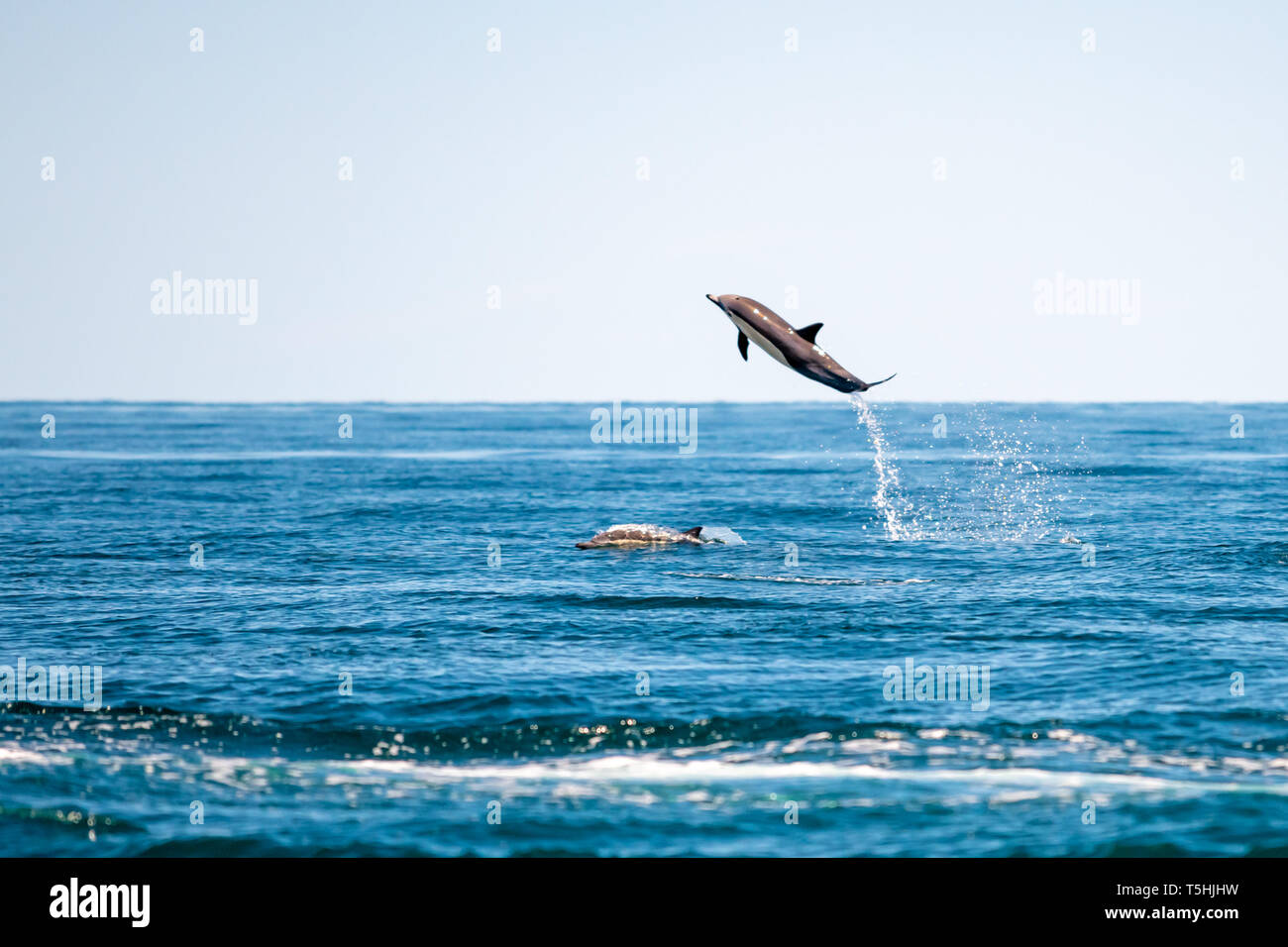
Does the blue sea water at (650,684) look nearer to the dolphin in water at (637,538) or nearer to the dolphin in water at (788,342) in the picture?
the dolphin in water at (637,538)

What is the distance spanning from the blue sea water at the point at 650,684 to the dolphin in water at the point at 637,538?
2.67 feet

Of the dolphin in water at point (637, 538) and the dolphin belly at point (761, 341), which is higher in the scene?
the dolphin belly at point (761, 341)

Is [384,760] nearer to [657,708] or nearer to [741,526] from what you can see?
[657,708]

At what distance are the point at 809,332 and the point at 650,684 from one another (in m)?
6.92

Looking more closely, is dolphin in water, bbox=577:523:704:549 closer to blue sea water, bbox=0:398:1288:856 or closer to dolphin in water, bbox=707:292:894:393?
blue sea water, bbox=0:398:1288:856

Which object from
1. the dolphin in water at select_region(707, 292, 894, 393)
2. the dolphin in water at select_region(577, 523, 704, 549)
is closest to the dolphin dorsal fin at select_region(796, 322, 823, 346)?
the dolphin in water at select_region(707, 292, 894, 393)

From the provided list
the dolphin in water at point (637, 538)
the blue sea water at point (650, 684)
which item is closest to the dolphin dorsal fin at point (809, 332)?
the blue sea water at point (650, 684)

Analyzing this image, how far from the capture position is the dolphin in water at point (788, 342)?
1878cm

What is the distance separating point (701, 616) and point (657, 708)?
7.81m

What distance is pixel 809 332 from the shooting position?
19.6 m

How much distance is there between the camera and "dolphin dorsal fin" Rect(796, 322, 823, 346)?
19422mm

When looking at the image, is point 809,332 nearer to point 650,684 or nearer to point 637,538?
point 650,684

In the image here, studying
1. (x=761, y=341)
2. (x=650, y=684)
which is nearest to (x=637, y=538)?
(x=650, y=684)
